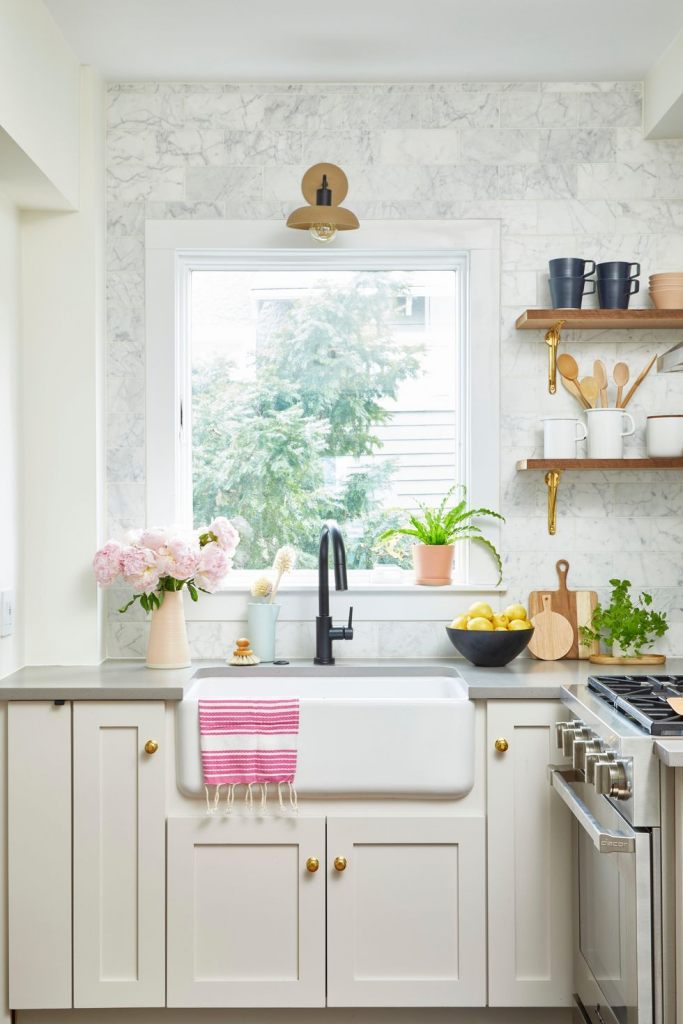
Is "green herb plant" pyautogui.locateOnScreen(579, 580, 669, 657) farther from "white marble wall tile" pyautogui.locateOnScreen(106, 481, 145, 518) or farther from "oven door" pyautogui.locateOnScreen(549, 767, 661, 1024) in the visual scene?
"white marble wall tile" pyautogui.locateOnScreen(106, 481, 145, 518)

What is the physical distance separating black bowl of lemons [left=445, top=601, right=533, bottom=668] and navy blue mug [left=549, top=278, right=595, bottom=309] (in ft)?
3.01

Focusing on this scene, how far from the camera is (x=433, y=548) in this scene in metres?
2.86

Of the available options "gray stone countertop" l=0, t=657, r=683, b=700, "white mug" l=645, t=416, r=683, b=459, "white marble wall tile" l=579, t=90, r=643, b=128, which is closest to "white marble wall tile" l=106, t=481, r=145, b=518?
"gray stone countertop" l=0, t=657, r=683, b=700

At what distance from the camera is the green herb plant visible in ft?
8.84

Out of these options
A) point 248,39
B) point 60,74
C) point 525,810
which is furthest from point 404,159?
point 525,810

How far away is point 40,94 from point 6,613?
4.51 feet

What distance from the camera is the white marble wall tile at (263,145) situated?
9.40ft

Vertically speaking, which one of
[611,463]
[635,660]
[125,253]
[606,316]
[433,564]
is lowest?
[635,660]

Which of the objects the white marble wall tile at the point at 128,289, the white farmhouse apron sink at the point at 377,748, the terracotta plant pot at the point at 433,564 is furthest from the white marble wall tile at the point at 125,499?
the terracotta plant pot at the point at 433,564

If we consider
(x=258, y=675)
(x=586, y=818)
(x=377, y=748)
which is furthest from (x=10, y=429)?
(x=586, y=818)

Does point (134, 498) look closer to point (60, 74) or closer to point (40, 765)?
point (40, 765)

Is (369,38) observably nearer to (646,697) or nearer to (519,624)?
(519,624)

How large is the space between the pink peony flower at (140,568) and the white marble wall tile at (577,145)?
1.73 meters

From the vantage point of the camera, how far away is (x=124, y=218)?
A: 9.39 feet
